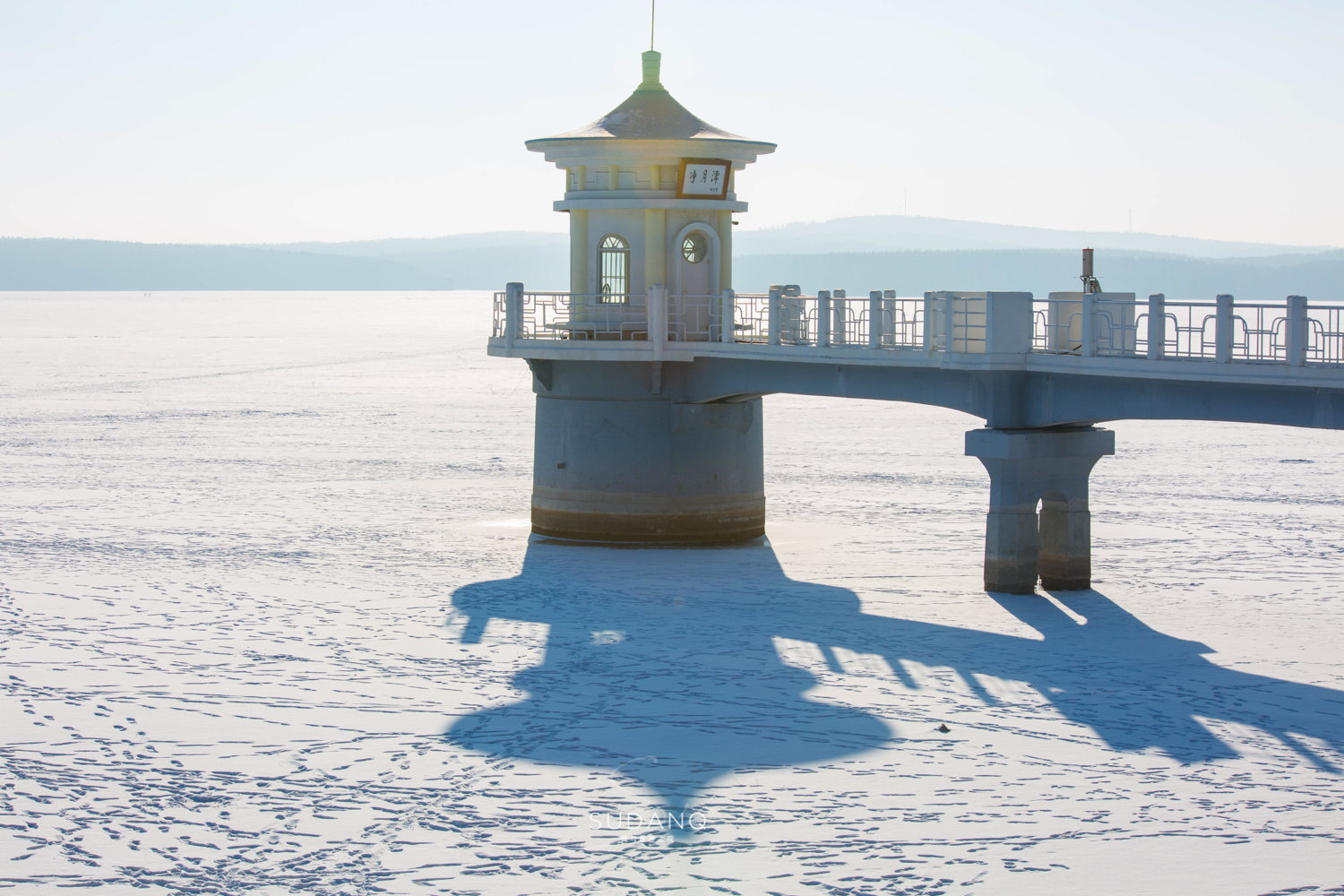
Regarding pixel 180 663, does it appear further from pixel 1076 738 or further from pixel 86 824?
pixel 1076 738

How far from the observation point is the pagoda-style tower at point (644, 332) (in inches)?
1172

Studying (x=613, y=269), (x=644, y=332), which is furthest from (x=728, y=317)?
(x=613, y=269)

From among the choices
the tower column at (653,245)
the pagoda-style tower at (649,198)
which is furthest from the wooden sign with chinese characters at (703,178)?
the tower column at (653,245)

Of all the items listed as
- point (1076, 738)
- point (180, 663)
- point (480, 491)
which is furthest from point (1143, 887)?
point (480, 491)

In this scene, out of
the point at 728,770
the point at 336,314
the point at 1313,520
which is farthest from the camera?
the point at 336,314

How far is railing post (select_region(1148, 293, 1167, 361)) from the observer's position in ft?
69.7

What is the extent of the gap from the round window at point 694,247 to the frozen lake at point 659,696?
5.43 m

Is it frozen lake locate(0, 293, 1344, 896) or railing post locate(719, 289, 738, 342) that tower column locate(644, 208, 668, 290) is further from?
frozen lake locate(0, 293, 1344, 896)

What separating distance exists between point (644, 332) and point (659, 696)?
11.4m

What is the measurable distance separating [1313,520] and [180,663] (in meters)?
21.2

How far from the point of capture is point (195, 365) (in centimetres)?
8425

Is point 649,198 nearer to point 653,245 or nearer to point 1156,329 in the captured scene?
point 653,245

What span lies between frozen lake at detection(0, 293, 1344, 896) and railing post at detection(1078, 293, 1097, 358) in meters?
3.86

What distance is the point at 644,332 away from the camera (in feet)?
98.5
